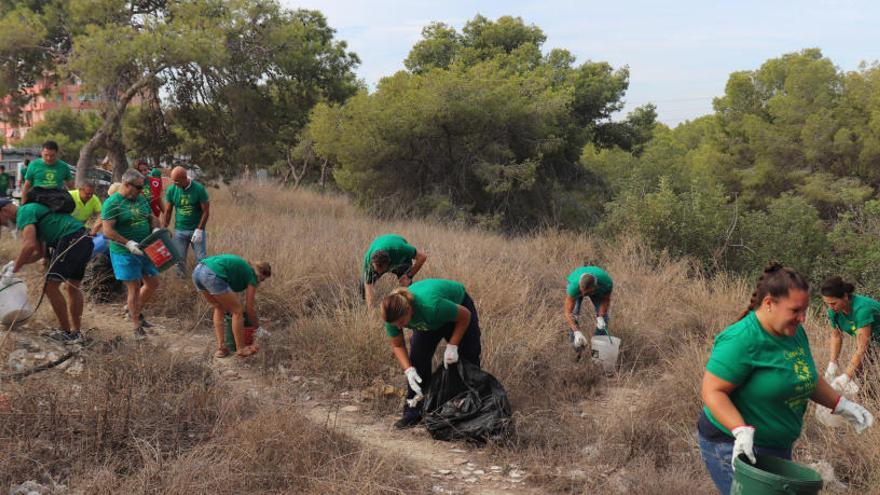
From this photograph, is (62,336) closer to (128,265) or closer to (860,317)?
(128,265)

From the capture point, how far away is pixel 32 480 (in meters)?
3.41

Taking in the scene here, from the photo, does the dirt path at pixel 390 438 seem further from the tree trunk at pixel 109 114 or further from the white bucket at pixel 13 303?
the tree trunk at pixel 109 114

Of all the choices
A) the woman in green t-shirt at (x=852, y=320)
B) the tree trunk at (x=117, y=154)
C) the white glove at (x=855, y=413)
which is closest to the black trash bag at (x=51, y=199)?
the white glove at (x=855, y=413)

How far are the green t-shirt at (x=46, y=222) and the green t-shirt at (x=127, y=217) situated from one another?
386 millimetres

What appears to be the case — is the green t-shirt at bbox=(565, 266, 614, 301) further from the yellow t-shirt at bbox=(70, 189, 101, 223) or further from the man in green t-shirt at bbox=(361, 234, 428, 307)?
the yellow t-shirt at bbox=(70, 189, 101, 223)

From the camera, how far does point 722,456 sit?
2645 mm

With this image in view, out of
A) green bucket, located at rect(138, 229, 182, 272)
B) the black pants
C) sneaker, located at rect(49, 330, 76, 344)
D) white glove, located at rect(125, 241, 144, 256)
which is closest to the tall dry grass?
the black pants

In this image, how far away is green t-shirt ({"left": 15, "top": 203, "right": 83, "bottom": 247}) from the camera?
547 cm

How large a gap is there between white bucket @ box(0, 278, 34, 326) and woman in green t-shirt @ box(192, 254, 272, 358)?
1.17 meters

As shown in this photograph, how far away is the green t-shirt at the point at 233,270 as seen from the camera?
18.3ft

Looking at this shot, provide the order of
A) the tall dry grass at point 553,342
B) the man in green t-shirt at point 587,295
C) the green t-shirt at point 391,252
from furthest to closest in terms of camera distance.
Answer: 1. the man in green t-shirt at point 587,295
2. the green t-shirt at point 391,252
3. the tall dry grass at point 553,342

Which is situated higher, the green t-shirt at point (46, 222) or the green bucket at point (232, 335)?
the green t-shirt at point (46, 222)

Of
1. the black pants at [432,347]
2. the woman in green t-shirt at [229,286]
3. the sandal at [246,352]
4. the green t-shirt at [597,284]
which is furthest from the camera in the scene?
the green t-shirt at [597,284]

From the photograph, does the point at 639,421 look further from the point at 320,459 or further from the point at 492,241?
the point at 492,241
